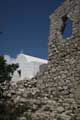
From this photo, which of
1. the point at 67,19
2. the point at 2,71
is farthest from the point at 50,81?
the point at 67,19

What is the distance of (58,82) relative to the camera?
10.3m

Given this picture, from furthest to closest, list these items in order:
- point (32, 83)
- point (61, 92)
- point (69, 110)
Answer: point (32, 83) < point (61, 92) < point (69, 110)

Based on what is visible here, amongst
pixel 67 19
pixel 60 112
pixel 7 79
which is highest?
pixel 67 19

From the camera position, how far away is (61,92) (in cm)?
1002

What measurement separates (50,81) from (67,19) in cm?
279

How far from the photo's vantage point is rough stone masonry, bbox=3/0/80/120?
9.56 metres

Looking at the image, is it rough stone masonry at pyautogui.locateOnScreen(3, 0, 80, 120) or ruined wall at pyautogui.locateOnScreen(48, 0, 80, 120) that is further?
ruined wall at pyautogui.locateOnScreen(48, 0, 80, 120)

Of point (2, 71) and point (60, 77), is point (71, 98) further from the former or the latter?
point (2, 71)

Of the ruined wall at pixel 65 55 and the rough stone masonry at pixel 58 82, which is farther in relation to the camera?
the ruined wall at pixel 65 55

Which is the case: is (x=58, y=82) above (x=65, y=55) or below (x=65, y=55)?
below

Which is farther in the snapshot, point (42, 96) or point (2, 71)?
point (42, 96)

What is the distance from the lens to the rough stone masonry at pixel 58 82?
9562 mm

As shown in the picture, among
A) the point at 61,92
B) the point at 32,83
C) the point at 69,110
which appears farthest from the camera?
the point at 32,83

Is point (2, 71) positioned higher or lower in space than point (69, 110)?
higher
